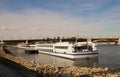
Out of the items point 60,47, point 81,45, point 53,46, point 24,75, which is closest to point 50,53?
point 53,46

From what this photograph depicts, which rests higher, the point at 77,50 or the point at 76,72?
the point at 77,50

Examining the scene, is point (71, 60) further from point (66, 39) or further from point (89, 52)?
point (66, 39)

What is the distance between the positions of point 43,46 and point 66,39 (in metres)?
59.9

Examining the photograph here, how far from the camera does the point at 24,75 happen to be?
90.6 feet

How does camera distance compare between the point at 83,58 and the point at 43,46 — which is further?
the point at 43,46

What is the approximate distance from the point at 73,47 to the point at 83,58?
18.0 feet

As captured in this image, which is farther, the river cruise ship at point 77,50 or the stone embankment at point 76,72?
the river cruise ship at point 77,50

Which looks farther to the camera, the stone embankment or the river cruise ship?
the river cruise ship

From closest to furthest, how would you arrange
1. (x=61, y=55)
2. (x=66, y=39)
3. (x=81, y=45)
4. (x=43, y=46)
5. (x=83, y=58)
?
(x=83, y=58) < (x=81, y=45) < (x=61, y=55) < (x=43, y=46) < (x=66, y=39)

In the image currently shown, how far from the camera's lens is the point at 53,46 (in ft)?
319

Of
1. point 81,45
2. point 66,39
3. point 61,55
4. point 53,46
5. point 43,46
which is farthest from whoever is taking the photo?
point 66,39

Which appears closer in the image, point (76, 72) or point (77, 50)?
point (76, 72)

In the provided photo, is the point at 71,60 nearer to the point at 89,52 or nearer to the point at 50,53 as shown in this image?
the point at 89,52

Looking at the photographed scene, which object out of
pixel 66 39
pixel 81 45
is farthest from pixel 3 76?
pixel 66 39
